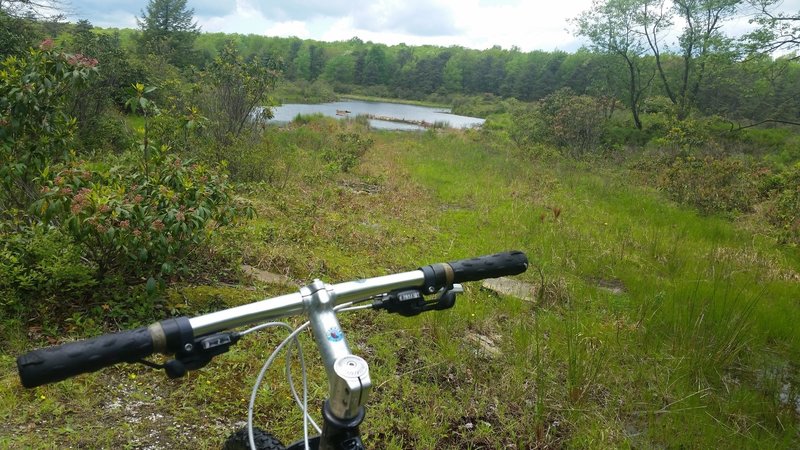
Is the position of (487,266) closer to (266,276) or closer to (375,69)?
(266,276)

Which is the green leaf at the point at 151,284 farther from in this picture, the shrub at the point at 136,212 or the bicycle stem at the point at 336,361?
the bicycle stem at the point at 336,361

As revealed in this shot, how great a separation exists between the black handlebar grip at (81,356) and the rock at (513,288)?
158 inches

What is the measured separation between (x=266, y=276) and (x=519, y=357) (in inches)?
90.4

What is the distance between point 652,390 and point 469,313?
148cm

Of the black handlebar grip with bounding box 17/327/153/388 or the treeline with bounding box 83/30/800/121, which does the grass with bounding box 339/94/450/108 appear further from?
the black handlebar grip with bounding box 17/327/153/388

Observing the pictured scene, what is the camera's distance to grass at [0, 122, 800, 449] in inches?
101

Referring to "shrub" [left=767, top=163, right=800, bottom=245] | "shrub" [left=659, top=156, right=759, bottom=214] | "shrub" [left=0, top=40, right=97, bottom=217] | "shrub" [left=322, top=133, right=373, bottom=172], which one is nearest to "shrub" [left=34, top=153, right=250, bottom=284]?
"shrub" [left=0, top=40, right=97, bottom=217]

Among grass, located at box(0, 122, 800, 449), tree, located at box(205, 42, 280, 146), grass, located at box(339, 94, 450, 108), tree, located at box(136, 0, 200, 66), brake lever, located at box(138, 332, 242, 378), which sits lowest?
grass, located at box(0, 122, 800, 449)

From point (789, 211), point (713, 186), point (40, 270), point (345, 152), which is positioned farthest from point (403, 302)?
point (345, 152)

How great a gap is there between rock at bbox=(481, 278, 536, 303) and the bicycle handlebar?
3.57 meters

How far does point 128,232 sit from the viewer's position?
3275 millimetres

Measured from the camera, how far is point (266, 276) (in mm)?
4387

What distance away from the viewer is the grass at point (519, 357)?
2570 mm

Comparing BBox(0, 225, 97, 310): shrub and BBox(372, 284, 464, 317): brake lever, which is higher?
BBox(372, 284, 464, 317): brake lever
